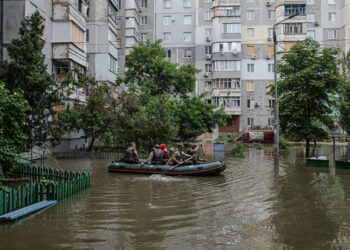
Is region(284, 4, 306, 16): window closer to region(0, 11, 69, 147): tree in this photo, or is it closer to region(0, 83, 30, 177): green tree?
region(0, 11, 69, 147): tree

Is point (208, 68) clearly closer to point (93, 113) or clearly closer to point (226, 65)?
point (226, 65)

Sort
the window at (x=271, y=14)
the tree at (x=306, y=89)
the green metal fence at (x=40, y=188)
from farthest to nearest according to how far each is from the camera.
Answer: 1. the window at (x=271, y=14)
2. the tree at (x=306, y=89)
3. the green metal fence at (x=40, y=188)

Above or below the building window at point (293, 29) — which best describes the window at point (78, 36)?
below

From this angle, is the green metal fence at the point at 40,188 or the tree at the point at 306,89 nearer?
the green metal fence at the point at 40,188

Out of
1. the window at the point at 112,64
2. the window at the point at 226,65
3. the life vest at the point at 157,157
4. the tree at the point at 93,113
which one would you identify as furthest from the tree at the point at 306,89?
the window at the point at 226,65

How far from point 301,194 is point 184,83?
24.4 metres

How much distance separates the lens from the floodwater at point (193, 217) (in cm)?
748

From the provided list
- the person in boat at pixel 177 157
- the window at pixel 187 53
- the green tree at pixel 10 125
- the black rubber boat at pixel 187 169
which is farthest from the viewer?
the window at pixel 187 53

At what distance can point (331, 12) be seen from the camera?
2024 inches

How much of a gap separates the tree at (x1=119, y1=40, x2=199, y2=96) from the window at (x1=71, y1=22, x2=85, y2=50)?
7500 mm

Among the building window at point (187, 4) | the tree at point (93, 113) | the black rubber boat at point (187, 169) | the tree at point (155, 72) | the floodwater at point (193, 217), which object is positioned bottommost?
the floodwater at point (193, 217)

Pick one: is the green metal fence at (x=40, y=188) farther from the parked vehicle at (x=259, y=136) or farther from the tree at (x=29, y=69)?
the parked vehicle at (x=259, y=136)

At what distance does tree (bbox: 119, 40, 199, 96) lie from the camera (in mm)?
34844

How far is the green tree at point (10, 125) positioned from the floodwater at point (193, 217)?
2.49 meters
